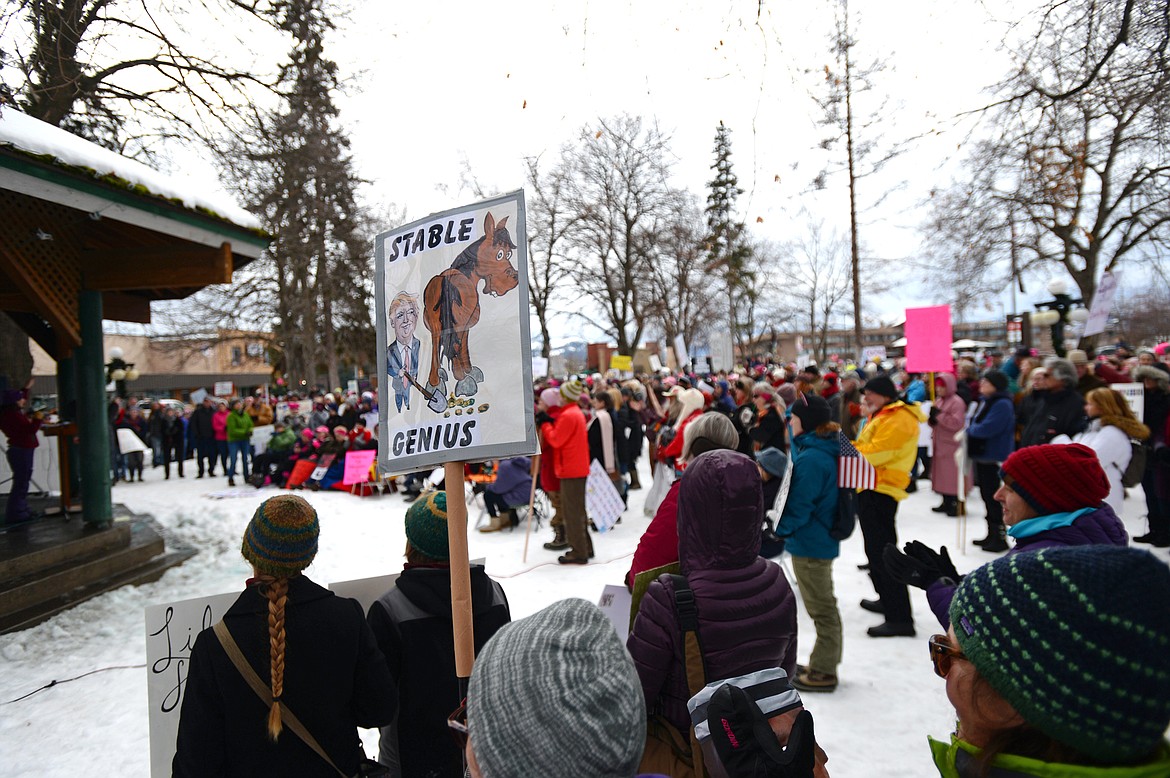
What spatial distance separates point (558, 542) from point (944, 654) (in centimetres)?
697

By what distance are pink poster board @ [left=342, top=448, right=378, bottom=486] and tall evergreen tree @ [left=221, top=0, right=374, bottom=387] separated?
5.05 meters

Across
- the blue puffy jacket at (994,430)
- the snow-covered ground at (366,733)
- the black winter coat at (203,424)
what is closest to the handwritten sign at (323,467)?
the snow-covered ground at (366,733)

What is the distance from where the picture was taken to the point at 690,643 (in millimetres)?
2066

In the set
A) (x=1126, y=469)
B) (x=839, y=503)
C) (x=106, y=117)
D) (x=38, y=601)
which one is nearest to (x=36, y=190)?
(x=38, y=601)

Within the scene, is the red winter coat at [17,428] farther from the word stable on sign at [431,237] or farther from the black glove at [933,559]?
the black glove at [933,559]

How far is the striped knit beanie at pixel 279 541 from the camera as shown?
6.84 ft

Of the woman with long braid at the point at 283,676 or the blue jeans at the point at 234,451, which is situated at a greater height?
the woman with long braid at the point at 283,676

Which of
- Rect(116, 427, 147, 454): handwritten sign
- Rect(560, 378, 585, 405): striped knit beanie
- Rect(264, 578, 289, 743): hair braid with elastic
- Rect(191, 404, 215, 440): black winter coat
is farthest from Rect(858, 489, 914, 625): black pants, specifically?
Rect(116, 427, 147, 454): handwritten sign

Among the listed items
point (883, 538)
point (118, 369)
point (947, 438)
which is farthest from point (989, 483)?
point (118, 369)

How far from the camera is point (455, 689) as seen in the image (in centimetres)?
243

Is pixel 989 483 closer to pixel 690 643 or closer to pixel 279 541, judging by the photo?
pixel 690 643

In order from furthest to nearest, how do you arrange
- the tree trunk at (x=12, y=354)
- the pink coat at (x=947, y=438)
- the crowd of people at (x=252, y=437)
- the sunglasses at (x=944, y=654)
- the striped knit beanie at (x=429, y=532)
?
1. the crowd of people at (x=252, y=437)
2. the tree trunk at (x=12, y=354)
3. the pink coat at (x=947, y=438)
4. the striped knit beanie at (x=429, y=532)
5. the sunglasses at (x=944, y=654)

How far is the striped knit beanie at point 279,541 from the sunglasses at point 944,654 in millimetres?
1807

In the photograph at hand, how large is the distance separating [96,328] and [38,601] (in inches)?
119
